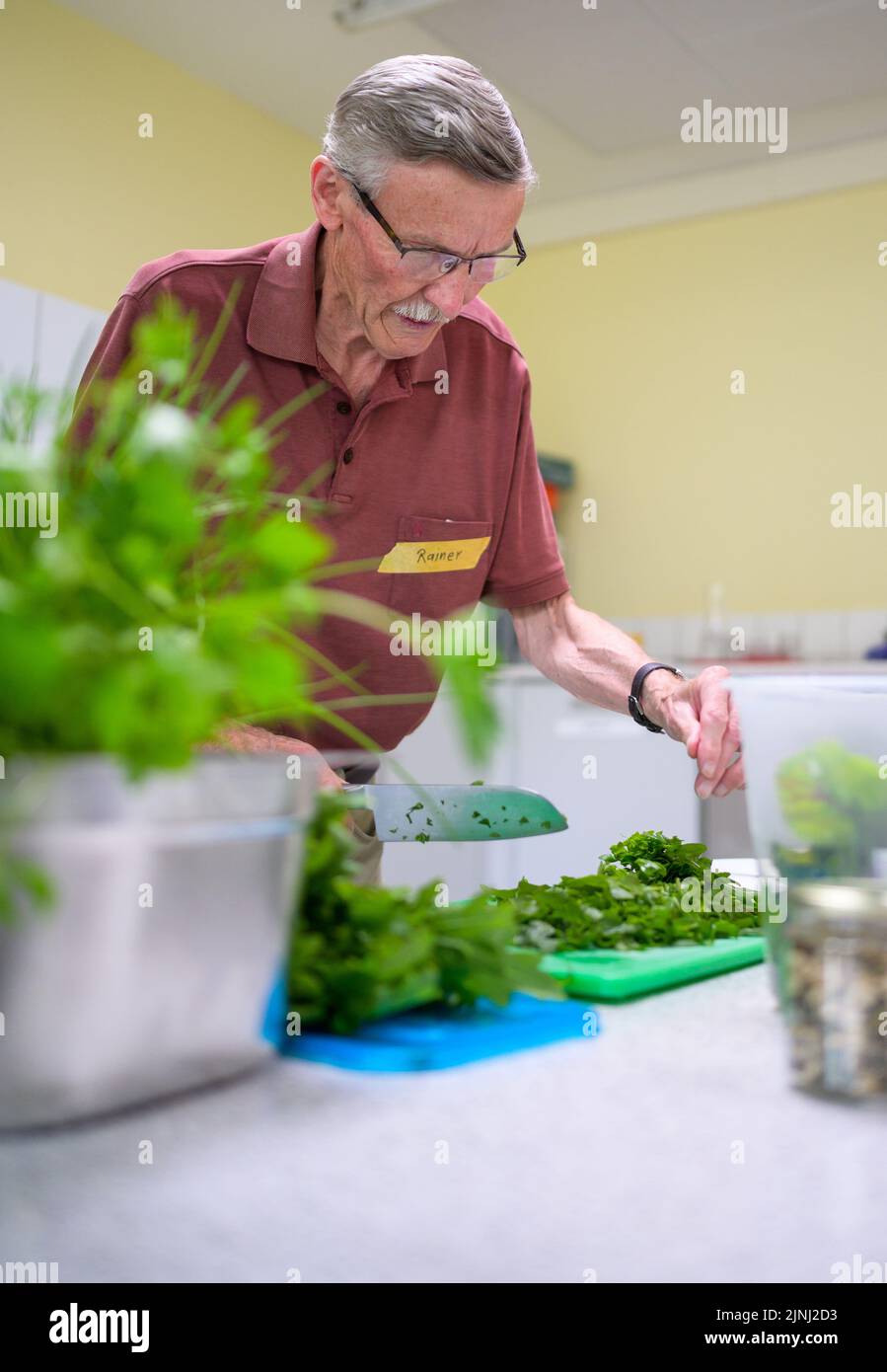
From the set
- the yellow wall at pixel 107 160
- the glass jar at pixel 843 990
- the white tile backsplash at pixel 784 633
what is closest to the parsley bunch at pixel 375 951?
the glass jar at pixel 843 990

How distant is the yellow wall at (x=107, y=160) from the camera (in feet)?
10.6

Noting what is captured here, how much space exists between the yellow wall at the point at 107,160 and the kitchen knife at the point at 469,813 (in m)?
2.68

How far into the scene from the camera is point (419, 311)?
131 cm

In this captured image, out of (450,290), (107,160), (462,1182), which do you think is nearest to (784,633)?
(107,160)

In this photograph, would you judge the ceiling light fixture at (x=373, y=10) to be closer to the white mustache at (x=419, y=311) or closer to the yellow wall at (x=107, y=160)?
the yellow wall at (x=107, y=160)

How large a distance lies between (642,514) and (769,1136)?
4.09 meters

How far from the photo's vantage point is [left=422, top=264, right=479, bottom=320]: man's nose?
1292 millimetres

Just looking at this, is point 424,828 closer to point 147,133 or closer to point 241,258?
point 241,258

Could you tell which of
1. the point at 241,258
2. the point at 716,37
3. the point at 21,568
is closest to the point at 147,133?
the point at 716,37

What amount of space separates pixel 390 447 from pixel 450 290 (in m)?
0.22

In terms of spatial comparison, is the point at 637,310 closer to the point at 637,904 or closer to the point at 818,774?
the point at 637,904

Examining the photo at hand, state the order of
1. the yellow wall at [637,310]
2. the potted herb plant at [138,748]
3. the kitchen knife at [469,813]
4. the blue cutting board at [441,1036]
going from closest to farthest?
the potted herb plant at [138,748], the blue cutting board at [441,1036], the kitchen knife at [469,813], the yellow wall at [637,310]

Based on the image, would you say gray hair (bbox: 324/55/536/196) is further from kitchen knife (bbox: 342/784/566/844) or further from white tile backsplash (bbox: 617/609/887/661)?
→ white tile backsplash (bbox: 617/609/887/661)

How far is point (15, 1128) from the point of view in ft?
1.49
